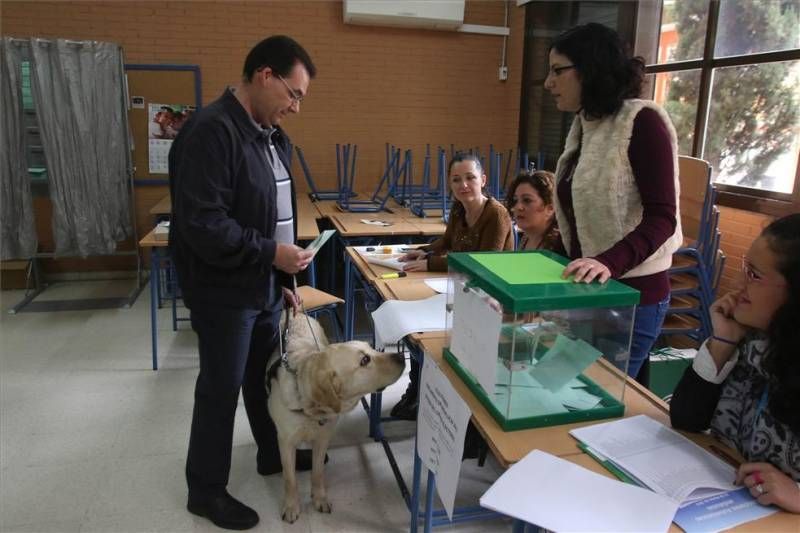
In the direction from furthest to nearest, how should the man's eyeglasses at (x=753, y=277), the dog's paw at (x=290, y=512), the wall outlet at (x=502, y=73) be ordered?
the wall outlet at (x=502, y=73)
the dog's paw at (x=290, y=512)
the man's eyeglasses at (x=753, y=277)

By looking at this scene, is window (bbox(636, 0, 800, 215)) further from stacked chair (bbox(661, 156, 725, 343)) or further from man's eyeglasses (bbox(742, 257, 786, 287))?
man's eyeglasses (bbox(742, 257, 786, 287))

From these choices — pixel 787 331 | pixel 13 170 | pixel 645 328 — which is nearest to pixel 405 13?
pixel 13 170

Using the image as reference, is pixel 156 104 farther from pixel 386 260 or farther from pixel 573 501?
pixel 573 501

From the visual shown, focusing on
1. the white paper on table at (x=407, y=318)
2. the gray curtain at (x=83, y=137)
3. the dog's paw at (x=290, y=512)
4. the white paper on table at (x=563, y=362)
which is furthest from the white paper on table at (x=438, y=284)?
the gray curtain at (x=83, y=137)

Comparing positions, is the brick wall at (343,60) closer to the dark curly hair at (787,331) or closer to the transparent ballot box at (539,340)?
the transparent ballot box at (539,340)

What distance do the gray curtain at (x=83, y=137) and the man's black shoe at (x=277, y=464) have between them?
9.97 feet

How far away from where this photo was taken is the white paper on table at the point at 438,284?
200cm

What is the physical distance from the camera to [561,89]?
56.2 inches

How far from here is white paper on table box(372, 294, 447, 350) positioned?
1597 millimetres

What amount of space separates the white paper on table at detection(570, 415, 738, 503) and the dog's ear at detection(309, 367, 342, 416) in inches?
31.4

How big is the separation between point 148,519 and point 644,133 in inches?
78.8

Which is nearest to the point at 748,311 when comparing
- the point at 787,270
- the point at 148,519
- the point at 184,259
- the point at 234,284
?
the point at 787,270

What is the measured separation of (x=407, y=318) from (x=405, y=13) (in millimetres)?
4103

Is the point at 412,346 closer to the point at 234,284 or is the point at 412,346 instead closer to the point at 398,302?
the point at 398,302
